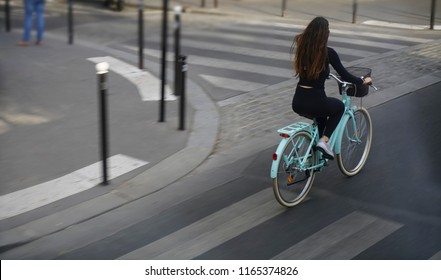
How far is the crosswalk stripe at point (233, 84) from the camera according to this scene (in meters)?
8.87

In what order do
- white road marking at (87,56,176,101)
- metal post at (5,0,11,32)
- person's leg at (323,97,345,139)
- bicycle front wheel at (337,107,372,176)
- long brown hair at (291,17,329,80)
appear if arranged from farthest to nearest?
metal post at (5,0,11,32) < white road marking at (87,56,176,101) < bicycle front wheel at (337,107,372,176) < person's leg at (323,97,345,139) < long brown hair at (291,17,329,80)

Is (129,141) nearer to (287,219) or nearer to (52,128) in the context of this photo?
(52,128)

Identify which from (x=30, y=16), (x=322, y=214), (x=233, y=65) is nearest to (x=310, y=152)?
(x=322, y=214)

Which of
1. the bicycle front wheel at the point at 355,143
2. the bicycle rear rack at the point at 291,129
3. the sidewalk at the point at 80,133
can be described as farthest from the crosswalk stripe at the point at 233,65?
the bicycle rear rack at the point at 291,129

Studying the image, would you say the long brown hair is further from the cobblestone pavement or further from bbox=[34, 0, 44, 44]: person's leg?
bbox=[34, 0, 44, 44]: person's leg

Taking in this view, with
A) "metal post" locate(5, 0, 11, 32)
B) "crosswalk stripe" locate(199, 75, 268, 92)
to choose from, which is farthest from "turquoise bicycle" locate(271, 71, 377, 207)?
"metal post" locate(5, 0, 11, 32)

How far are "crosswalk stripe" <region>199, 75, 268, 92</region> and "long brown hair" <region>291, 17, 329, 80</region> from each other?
12.1 ft

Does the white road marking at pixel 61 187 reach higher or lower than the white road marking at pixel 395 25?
lower

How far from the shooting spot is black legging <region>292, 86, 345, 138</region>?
17.0ft

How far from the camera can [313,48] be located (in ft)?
16.4

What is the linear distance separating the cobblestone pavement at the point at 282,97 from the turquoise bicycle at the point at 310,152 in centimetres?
99

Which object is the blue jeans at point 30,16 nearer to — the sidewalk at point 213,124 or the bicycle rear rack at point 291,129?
the sidewalk at point 213,124

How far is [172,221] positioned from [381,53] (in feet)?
11.9

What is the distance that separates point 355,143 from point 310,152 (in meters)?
0.70
